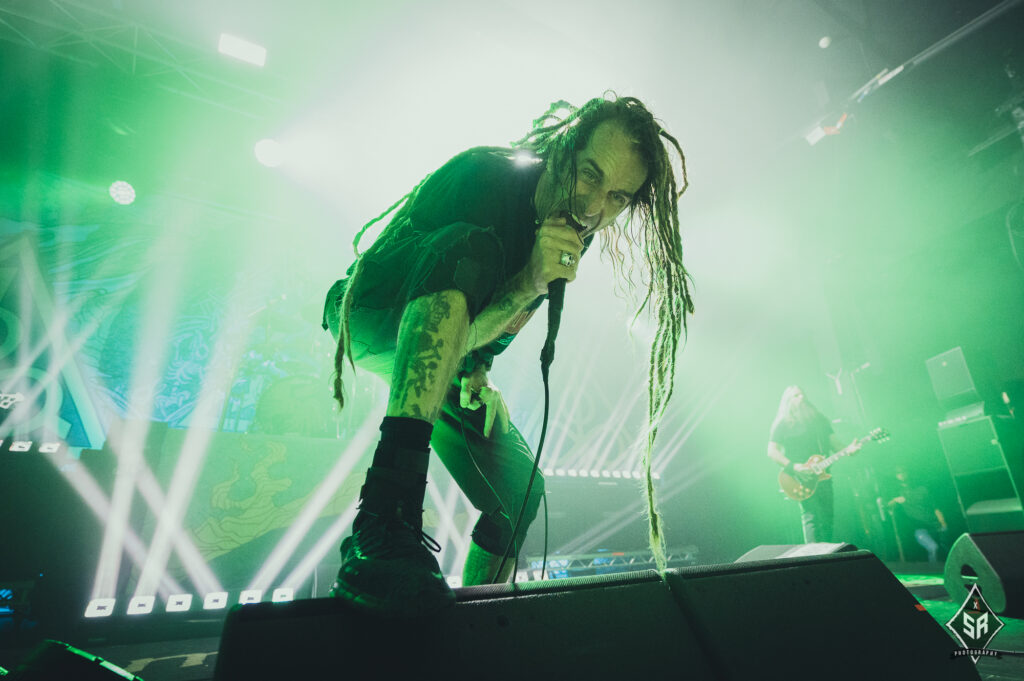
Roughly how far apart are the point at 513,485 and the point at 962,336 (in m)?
8.71

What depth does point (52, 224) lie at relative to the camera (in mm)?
6414

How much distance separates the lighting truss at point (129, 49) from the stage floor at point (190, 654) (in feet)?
22.3

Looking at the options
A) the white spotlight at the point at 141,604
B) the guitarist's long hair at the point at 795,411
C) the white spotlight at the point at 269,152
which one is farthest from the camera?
the white spotlight at the point at 269,152

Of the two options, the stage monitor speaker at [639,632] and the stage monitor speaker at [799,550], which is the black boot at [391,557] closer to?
the stage monitor speaker at [639,632]

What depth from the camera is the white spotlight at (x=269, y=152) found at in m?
7.45

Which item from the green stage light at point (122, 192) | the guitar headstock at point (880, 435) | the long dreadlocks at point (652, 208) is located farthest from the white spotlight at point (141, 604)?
the guitar headstock at point (880, 435)

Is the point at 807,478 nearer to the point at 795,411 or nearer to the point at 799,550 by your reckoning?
the point at 795,411

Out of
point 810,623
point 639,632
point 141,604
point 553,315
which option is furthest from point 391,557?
point 141,604

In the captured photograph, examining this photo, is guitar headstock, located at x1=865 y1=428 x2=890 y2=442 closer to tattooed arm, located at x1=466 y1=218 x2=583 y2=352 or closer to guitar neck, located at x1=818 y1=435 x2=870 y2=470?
guitar neck, located at x1=818 y1=435 x2=870 y2=470

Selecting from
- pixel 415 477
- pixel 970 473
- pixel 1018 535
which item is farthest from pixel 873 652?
pixel 970 473

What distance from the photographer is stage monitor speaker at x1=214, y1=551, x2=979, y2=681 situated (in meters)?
0.75

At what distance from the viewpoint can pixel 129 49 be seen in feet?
19.2

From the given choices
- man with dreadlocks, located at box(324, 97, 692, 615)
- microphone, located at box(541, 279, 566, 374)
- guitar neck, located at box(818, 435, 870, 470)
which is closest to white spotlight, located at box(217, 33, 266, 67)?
man with dreadlocks, located at box(324, 97, 692, 615)

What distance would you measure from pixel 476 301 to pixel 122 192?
868cm
